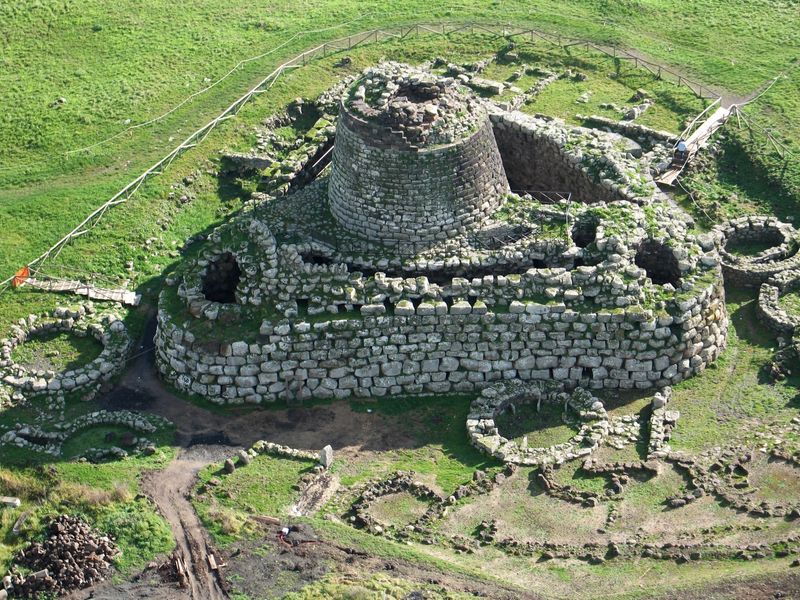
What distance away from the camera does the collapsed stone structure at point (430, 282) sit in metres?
36.5

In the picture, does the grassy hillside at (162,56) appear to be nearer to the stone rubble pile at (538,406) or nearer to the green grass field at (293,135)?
the green grass field at (293,135)

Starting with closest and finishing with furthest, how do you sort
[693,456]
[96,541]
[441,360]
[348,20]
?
[96,541] → [693,456] → [441,360] → [348,20]

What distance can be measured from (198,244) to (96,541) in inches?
631

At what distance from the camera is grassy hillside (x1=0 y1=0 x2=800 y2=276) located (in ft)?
158

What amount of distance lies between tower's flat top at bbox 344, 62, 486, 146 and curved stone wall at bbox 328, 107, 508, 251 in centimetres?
36

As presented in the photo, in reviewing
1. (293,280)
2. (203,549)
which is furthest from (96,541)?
(293,280)

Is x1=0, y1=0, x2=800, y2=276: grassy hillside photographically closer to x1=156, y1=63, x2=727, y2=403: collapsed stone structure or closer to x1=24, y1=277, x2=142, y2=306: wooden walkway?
x1=24, y1=277, x2=142, y2=306: wooden walkway

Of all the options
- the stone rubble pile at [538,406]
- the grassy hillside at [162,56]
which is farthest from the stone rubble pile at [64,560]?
the grassy hillside at [162,56]

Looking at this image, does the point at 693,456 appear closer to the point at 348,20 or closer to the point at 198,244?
the point at 198,244

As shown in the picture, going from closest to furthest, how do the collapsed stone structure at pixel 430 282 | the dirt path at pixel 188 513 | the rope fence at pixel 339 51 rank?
the dirt path at pixel 188 513
the collapsed stone structure at pixel 430 282
the rope fence at pixel 339 51

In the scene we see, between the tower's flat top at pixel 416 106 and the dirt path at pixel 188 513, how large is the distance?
1131cm

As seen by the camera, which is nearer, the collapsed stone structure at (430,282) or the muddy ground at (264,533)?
the muddy ground at (264,533)

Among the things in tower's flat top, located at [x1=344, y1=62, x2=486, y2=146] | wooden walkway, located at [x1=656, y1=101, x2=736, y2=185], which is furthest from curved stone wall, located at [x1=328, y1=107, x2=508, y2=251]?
wooden walkway, located at [x1=656, y1=101, x2=736, y2=185]

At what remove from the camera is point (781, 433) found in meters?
35.3
